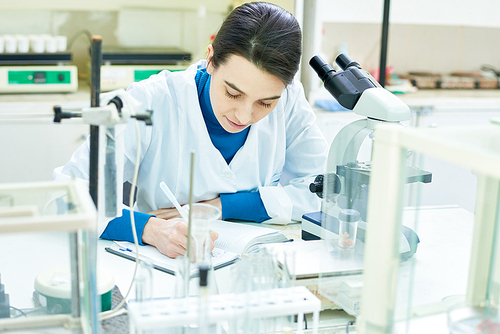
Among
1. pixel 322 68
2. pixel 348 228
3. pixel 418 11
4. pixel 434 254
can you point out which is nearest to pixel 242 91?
pixel 322 68

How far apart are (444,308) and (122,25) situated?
267 cm

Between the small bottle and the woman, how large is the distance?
0.92 ft

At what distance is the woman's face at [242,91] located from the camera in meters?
1.22

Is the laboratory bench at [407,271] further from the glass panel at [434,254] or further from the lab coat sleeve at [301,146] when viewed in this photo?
the lab coat sleeve at [301,146]

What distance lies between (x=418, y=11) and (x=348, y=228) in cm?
226

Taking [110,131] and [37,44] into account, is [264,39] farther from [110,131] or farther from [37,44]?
[37,44]

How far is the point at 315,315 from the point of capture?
75 centimetres

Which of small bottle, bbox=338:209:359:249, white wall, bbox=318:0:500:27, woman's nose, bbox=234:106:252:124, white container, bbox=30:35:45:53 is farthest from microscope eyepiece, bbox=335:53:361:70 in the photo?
white container, bbox=30:35:45:53

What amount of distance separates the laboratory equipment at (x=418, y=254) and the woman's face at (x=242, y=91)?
1.82 feet

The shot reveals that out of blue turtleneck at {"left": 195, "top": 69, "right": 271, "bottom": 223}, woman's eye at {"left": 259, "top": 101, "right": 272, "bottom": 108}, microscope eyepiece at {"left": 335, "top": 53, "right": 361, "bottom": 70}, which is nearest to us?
microscope eyepiece at {"left": 335, "top": 53, "right": 361, "bottom": 70}

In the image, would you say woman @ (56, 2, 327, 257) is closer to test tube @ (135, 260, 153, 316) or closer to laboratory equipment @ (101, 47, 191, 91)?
test tube @ (135, 260, 153, 316)

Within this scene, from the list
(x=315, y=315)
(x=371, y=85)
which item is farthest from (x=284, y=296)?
(x=371, y=85)

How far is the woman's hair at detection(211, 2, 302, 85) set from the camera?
3.98 ft

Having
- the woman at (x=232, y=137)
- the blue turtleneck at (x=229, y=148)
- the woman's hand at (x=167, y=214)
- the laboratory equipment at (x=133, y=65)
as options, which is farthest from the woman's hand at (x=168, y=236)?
the laboratory equipment at (x=133, y=65)
